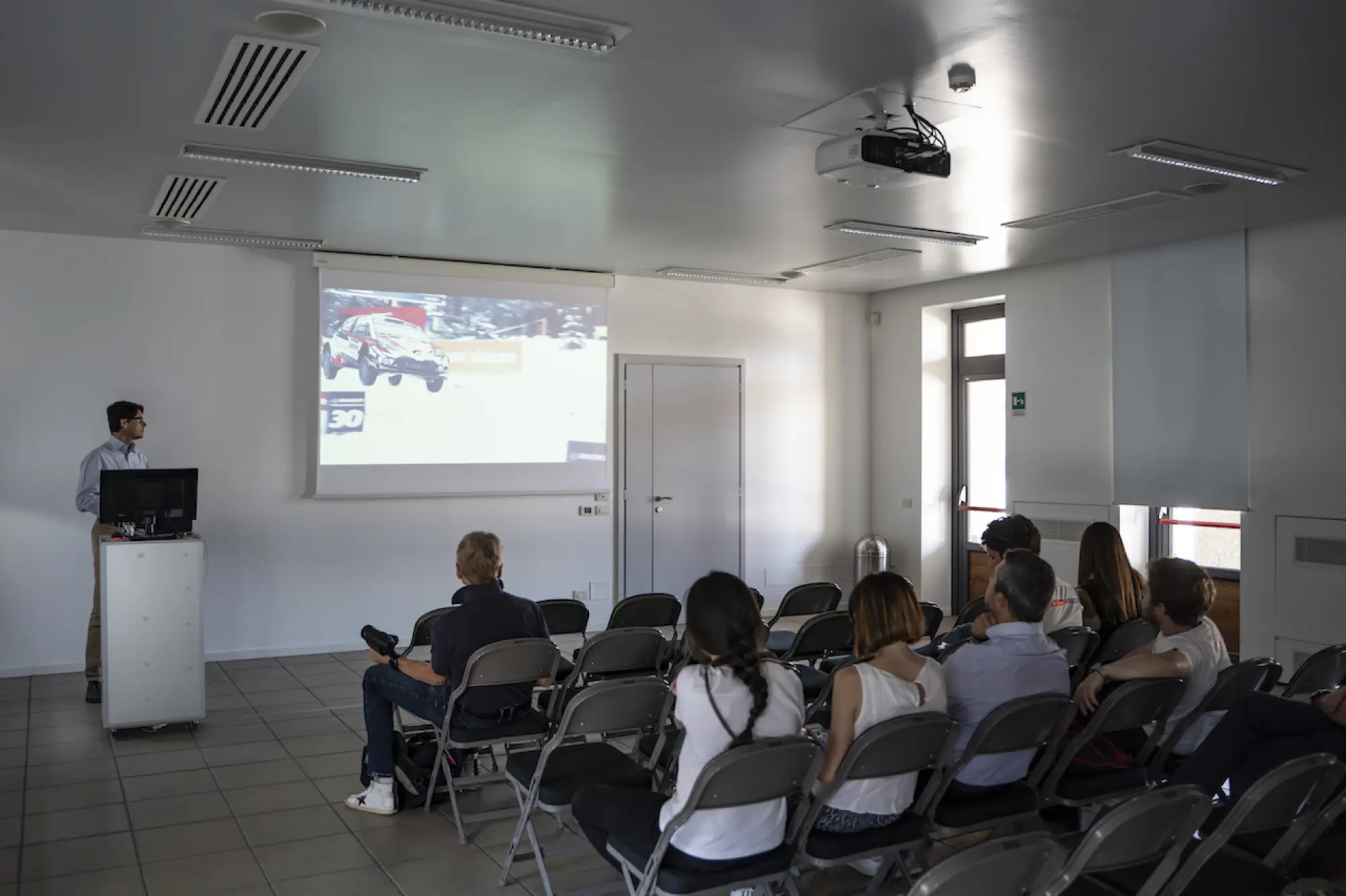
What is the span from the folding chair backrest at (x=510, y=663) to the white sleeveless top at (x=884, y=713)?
4.55 feet

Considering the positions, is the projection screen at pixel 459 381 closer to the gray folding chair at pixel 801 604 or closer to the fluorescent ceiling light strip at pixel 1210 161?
the gray folding chair at pixel 801 604

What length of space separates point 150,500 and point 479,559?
277cm

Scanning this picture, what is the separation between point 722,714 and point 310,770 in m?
3.09

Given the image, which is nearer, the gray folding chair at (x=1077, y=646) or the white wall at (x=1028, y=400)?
the gray folding chair at (x=1077, y=646)

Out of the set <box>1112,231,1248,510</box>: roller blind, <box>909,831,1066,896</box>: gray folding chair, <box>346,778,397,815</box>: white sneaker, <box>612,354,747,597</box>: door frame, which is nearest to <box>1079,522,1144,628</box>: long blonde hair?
<box>909,831,1066,896</box>: gray folding chair

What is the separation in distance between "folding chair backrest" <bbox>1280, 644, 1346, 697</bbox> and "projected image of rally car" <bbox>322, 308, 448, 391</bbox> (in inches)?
247

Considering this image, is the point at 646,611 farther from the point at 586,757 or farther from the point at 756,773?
the point at 756,773

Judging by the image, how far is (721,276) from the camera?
9109 millimetres

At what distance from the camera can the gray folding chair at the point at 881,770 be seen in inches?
114

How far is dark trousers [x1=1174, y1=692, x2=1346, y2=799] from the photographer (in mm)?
3318

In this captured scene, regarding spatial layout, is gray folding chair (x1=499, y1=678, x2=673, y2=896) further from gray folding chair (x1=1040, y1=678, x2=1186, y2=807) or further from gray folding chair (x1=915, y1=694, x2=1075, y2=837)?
gray folding chair (x1=1040, y1=678, x2=1186, y2=807)

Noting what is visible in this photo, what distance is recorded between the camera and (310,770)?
509 cm

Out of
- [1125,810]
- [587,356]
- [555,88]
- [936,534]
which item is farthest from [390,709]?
[936,534]

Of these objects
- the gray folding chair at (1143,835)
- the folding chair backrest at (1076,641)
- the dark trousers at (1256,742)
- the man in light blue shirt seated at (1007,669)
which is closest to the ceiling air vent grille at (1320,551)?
the folding chair backrest at (1076,641)
